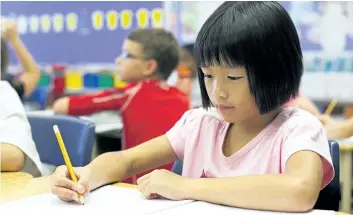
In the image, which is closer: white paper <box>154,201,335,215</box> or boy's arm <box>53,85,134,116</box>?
white paper <box>154,201,335,215</box>

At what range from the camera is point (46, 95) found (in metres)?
4.28

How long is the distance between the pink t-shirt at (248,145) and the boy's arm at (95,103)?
934mm

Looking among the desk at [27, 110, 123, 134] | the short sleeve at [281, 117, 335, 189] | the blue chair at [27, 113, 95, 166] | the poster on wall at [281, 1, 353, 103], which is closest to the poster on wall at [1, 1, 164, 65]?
the poster on wall at [281, 1, 353, 103]

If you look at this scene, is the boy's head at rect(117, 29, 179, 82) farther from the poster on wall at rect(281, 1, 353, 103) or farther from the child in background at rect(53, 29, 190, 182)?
the poster on wall at rect(281, 1, 353, 103)

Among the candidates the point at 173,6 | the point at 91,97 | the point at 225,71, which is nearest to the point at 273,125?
the point at 225,71

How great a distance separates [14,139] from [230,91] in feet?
2.21

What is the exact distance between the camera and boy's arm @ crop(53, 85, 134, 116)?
2.24 meters

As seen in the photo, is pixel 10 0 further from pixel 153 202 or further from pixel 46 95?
pixel 153 202

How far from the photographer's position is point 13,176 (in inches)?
53.0

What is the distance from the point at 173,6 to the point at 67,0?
38.7 inches

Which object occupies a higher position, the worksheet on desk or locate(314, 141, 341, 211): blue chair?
the worksheet on desk

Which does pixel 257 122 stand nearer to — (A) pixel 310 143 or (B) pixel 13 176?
(A) pixel 310 143

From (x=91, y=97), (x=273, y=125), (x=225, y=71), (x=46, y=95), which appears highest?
(x=225, y=71)

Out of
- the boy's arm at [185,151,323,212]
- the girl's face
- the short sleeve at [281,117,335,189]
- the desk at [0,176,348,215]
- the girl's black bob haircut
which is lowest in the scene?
the desk at [0,176,348,215]
